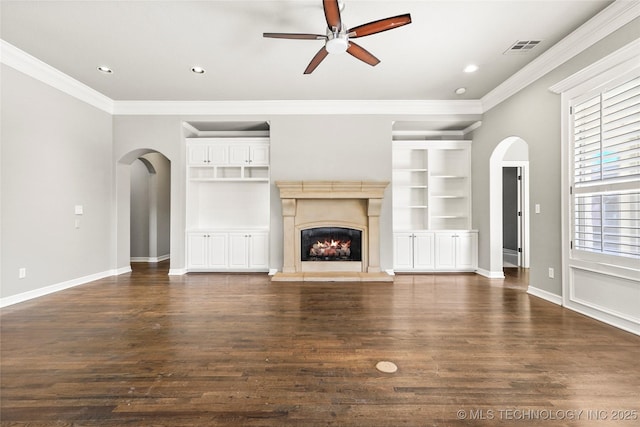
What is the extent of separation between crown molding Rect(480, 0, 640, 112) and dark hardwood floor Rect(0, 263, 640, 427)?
277cm

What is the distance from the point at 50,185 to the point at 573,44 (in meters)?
6.49

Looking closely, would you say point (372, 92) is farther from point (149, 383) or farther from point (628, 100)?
point (149, 383)

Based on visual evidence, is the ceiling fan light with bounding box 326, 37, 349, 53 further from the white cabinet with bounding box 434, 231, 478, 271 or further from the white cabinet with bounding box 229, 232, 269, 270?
the white cabinet with bounding box 434, 231, 478, 271

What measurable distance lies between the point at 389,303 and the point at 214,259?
10.5ft

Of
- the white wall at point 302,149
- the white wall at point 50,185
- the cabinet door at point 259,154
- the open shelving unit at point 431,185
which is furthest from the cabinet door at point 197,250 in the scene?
the open shelving unit at point 431,185

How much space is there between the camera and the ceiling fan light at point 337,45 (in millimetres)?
2592

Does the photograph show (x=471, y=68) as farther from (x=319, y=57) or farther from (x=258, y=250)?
(x=258, y=250)

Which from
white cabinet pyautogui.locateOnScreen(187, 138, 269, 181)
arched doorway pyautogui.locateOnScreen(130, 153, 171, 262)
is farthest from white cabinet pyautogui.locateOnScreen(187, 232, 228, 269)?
arched doorway pyautogui.locateOnScreen(130, 153, 171, 262)

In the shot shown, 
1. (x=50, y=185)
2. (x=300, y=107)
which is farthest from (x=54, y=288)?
(x=300, y=107)

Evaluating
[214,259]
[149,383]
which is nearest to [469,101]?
[214,259]

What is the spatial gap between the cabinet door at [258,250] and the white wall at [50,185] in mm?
2426

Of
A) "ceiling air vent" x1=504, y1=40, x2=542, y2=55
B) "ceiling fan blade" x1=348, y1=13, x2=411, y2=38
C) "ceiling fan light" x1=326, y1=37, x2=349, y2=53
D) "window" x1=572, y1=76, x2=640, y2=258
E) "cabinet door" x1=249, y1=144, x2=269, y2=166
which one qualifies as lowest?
"window" x1=572, y1=76, x2=640, y2=258

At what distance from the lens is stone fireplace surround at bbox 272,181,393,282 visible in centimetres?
470

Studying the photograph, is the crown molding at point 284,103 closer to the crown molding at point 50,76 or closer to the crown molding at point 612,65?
the crown molding at point 50,76
